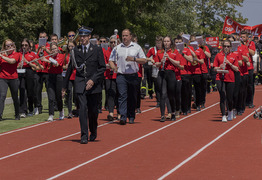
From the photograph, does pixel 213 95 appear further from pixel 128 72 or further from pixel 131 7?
pixel 131 7

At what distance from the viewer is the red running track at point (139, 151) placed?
965 centimetres

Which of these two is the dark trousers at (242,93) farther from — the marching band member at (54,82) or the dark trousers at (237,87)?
the marching band member at (54,82)

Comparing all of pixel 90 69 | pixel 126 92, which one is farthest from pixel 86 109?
pixel 126 92

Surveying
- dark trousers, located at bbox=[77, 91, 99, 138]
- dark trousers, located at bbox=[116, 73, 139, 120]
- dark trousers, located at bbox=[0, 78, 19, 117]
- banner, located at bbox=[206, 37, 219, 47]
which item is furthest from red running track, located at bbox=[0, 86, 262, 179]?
banner, located at bbox=[206, 37, 219, 47]

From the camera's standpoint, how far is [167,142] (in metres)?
12.8

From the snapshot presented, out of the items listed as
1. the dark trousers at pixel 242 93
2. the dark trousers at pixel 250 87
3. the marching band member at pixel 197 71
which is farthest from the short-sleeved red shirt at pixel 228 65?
the dark trousers at pixel 250 87

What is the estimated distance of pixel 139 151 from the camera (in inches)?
458

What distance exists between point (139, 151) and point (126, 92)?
14.9 feet

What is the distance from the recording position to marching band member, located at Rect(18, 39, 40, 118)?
18203 mm

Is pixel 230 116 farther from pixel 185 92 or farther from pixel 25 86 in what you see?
pixel 25 86

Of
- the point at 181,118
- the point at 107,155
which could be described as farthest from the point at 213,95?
the point at 107,155

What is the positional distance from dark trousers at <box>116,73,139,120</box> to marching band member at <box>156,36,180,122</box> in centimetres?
79

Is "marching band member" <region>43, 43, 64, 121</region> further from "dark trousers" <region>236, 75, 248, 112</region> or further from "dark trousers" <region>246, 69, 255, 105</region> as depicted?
"dark trousers" <region>246, 69, 255, 105</region>

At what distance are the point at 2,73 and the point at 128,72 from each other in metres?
3.49
